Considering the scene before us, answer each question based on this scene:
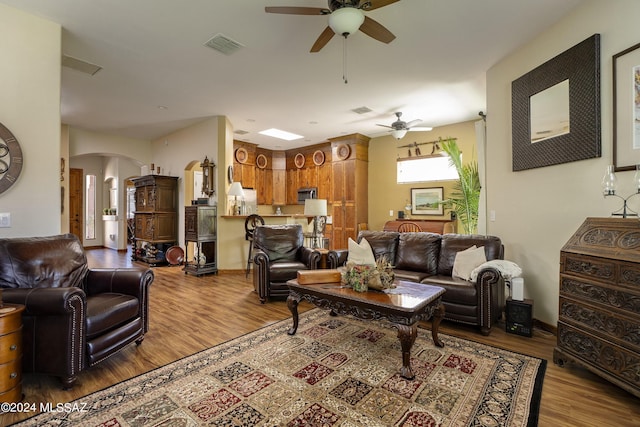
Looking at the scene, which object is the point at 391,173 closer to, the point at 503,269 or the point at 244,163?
the point at 244,163

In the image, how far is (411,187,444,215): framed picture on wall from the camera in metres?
6.35

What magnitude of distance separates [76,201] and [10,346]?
9128 millimetres

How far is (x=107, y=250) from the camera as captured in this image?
9.30 meters

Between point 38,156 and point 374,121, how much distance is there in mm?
5199

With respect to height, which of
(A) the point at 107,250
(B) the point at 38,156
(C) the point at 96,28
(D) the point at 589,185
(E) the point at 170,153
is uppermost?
(C) the point at 96,28

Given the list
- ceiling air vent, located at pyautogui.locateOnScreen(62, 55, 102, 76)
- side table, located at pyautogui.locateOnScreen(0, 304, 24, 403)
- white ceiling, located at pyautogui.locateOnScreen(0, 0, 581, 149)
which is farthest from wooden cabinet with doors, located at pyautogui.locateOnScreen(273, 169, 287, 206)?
side table, located at pyautogui.locateOnScreen(0, 304, 24, 403)

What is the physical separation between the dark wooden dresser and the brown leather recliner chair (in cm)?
339

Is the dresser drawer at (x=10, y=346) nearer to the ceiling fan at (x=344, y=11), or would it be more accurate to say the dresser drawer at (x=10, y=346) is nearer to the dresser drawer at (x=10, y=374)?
the dresser drawer at (x=10, y=374)

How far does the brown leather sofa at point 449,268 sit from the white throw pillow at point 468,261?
75mm

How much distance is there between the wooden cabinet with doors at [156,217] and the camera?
657 cm

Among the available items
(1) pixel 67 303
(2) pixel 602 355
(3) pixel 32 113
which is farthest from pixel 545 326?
(3) pixel 32 113

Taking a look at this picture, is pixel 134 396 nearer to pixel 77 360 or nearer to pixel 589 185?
pixel 77 360

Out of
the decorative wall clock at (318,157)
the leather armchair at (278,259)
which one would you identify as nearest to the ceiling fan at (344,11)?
the leather armchair at (278,259)

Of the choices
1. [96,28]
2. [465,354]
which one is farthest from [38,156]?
[465,354]
